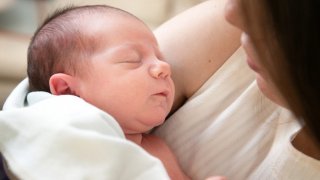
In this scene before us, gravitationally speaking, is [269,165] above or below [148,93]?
below

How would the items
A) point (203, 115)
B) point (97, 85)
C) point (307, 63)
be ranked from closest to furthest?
1. point (307, 63)
2. point (97, 85)
3. point (203, 115)

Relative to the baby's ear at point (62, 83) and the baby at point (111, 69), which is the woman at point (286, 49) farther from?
the baby's ear at point (62, 83)

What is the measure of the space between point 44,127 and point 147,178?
19 cm

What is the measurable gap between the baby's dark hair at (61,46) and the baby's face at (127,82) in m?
0.02

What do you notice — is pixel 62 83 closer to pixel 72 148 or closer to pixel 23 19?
pixel 72 148

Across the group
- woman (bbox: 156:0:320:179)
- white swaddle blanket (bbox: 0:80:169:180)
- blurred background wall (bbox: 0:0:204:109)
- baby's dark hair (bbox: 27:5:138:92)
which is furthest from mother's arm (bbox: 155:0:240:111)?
blurred background wall (bbox: 0:0:204:109)

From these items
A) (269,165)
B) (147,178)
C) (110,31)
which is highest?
(110,31)

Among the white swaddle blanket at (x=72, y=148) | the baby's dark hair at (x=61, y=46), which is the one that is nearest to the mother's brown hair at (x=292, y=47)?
the white swaddle blanket at (x=72, y=148)

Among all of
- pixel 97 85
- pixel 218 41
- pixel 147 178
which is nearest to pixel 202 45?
pixel 218 41

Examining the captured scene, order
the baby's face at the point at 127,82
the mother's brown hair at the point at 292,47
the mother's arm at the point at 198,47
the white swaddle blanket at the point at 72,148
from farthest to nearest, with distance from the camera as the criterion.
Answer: the mother's arm at the point at 198,47 < the baby's face at the point at 127,82 < the white swaddle blanket at the point at 72,148 < the mother's brown hair at the point at 292,47

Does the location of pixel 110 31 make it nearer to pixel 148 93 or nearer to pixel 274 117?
pixel 148 93

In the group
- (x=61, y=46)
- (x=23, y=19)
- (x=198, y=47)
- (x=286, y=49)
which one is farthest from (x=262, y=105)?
(x=23, y=19)

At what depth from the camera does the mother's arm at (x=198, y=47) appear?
3.18 feet

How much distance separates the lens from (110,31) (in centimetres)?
91
